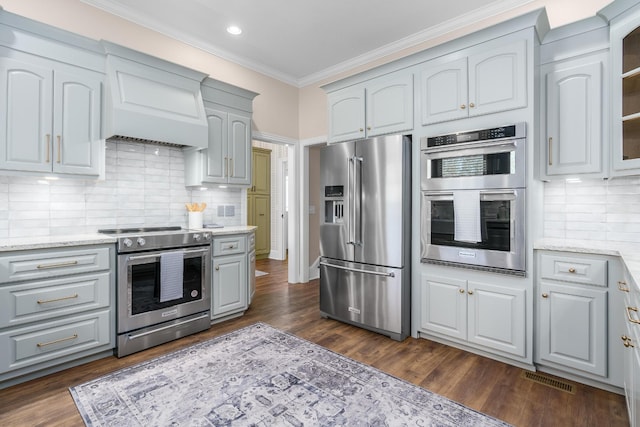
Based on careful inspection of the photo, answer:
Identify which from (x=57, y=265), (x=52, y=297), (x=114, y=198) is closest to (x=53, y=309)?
(x=52, y=297)

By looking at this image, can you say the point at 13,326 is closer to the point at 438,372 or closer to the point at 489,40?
the point at 438,372

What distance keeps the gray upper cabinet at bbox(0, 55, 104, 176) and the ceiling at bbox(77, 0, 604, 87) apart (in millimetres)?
945

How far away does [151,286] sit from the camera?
280cm

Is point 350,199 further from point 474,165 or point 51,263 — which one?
point 51,263

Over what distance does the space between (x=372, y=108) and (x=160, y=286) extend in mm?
2622

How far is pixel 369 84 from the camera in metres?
3.32

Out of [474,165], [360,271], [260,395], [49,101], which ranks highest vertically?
[49,101]

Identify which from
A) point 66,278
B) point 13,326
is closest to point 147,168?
point 66,278

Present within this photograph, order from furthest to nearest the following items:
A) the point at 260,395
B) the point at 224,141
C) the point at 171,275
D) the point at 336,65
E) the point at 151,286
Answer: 1. the point at 336,65
2. the point at 224,141
3. the point at 171,275
4. the point at 151,286
5. the point at 260,395

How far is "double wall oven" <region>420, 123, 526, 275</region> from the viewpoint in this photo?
2.41 meters

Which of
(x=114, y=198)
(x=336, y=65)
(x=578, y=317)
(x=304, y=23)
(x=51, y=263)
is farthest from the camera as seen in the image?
(x=336, y=65)

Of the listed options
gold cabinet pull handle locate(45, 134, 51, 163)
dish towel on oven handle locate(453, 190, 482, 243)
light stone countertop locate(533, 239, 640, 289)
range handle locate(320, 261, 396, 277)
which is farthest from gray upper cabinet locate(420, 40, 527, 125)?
gold cabinet pull handle locate(45, 134, 51, 163)

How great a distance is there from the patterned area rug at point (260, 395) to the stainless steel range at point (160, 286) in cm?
33

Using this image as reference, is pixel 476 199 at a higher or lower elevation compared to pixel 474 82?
lower
